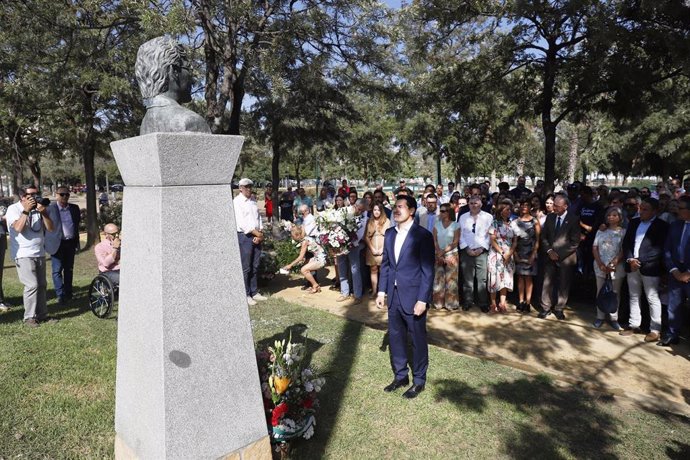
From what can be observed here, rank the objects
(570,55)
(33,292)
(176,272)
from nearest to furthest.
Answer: (176,272), (33,292), (570,55)

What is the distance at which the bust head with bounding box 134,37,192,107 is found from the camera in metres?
2.87

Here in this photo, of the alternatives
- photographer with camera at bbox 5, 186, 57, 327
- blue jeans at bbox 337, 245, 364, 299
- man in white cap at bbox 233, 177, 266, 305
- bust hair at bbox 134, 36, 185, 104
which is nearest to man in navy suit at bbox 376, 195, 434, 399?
bust hair at bbox 134, 36, 185, 104

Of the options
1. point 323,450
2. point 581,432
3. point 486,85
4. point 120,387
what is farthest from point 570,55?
point 120,387

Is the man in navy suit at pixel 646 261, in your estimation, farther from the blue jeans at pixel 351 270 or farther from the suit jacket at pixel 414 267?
the blue jeans at pixel 351 270

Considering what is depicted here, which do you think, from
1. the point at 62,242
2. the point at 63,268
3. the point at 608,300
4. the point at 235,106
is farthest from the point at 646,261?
the point at 63,268

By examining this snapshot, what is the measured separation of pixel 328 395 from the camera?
449cm

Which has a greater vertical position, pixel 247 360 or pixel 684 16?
pixel 684 16

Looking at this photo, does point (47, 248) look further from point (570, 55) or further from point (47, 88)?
point (570, 55)

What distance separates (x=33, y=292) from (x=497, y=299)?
23.1 ft

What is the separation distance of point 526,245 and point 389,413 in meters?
4.08

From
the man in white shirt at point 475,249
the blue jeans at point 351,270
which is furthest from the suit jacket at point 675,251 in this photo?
the blue jeans at point 351,270

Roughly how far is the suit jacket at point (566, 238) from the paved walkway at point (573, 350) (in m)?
0.97

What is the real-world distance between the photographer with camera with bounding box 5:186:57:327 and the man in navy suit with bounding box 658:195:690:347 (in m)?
8.25

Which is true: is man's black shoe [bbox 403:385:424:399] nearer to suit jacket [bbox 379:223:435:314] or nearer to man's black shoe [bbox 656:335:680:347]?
suit jacket [bbox 379:223:435:314]
